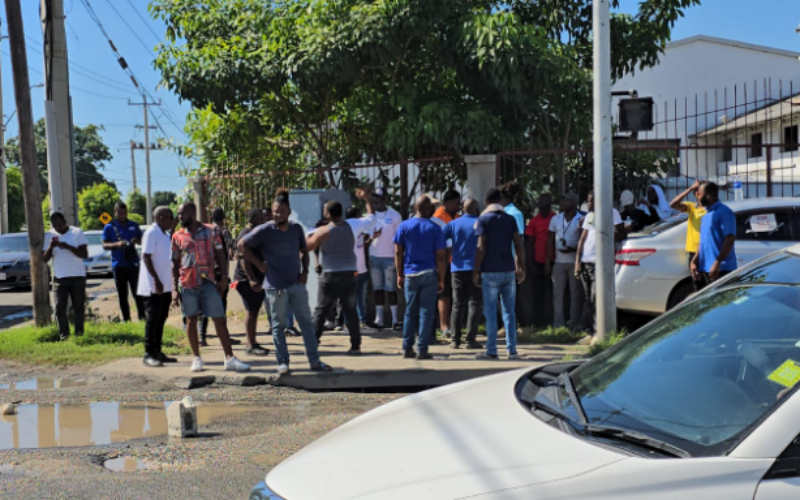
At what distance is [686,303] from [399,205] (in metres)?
9.60

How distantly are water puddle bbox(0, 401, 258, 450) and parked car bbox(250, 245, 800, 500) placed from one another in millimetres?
3709

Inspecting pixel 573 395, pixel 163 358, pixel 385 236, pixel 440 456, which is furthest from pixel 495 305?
pixel 440 456

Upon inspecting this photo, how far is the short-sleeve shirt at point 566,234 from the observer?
9.98 m

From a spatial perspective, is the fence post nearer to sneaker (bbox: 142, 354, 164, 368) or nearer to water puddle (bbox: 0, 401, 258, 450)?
sneaker (bbox: 142, 354, 164, 368)

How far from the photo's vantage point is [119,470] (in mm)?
5426

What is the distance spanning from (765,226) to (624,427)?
24.3ft

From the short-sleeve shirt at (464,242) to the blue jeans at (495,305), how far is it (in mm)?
420

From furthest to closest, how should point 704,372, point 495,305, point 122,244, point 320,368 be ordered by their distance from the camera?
1. point 122,244
2. point 495,305
3. point 320,368
4. point 704,372

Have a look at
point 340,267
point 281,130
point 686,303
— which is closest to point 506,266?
point 340,267

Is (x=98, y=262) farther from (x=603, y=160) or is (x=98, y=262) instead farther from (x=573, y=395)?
(x=573, y=395)

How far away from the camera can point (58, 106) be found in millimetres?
12062

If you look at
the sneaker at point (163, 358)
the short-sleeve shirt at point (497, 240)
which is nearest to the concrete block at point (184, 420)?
the sneaker at point (163, 358)

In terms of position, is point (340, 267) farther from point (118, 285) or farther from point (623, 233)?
point (118, 285)

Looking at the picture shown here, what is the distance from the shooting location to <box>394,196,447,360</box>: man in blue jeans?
860 centimetres
